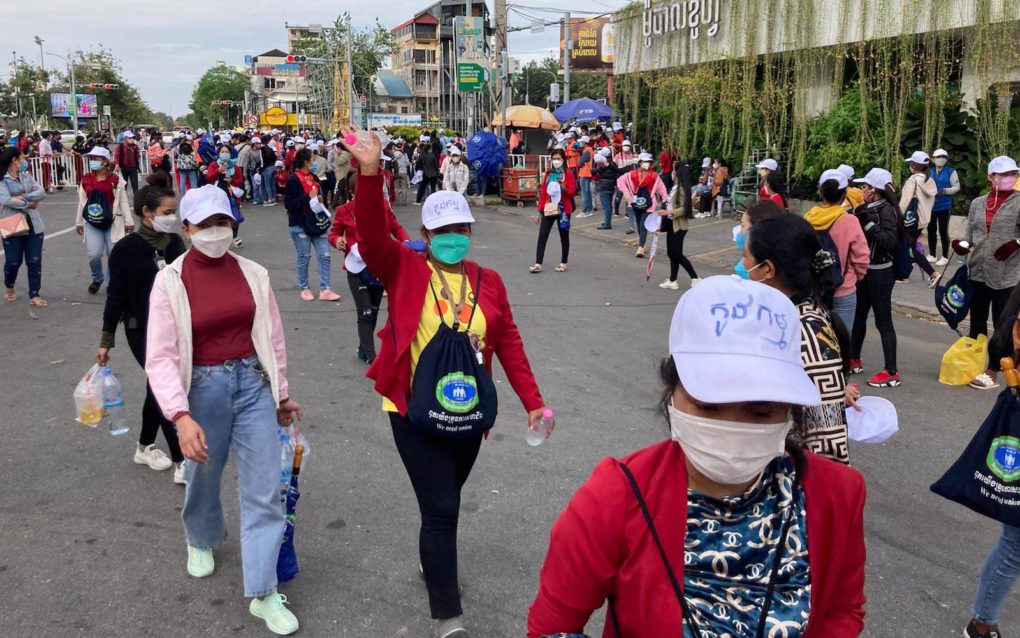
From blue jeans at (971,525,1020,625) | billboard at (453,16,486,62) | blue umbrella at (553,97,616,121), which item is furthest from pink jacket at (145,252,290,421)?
blue umbrella at (553,97,616,121)

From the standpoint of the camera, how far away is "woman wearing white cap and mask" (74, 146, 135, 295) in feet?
33.1

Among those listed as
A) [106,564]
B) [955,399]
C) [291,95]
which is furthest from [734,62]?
[291,95]

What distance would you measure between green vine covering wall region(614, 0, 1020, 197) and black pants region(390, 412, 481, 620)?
45.6 feet

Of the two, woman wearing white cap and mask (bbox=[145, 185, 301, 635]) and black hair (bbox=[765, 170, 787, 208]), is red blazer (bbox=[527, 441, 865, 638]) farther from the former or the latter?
black hair (bbox=[765, 170, 787, 208])

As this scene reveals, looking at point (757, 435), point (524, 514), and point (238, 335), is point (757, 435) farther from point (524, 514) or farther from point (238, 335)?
point (524, 514)

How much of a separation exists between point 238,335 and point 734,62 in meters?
17.6

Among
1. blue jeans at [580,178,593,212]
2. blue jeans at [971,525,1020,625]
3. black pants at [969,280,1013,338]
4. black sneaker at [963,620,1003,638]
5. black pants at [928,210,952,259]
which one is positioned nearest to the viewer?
blue jeans at [971,525,1020,625]

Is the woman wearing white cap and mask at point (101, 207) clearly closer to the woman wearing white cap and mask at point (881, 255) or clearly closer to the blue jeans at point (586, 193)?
the woman wearing white cap and mask at point (881, 255)

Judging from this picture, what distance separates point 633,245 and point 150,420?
11930 mm

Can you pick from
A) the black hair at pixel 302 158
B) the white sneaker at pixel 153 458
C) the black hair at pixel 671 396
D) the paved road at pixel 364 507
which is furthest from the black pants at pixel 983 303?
the black hair at pixel 302 158

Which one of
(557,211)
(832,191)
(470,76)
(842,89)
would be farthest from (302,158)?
(470,76)

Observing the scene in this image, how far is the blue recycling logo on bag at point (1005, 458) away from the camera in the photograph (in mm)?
3150

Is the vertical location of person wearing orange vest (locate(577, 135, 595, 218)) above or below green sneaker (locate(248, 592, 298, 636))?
above

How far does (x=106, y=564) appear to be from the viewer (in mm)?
4129
